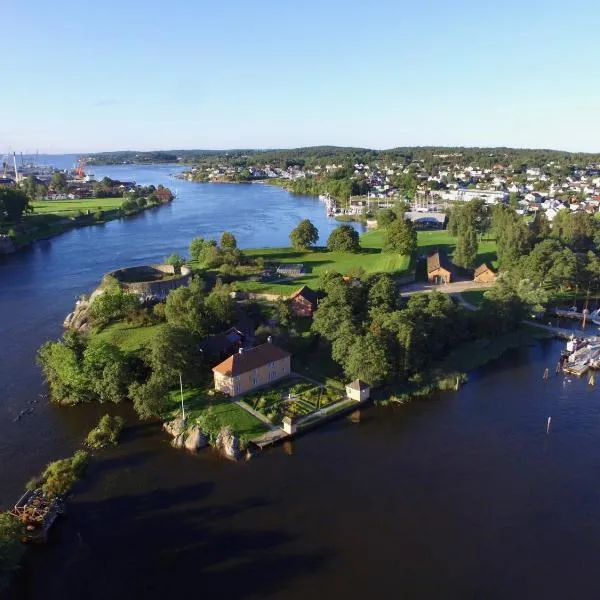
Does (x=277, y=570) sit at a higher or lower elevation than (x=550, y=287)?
lower

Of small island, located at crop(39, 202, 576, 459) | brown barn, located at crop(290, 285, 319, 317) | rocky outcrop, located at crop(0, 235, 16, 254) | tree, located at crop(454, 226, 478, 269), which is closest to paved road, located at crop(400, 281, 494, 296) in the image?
small island, located at crop(39, 202, 576, 459)

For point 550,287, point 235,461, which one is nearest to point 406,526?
point 235,461

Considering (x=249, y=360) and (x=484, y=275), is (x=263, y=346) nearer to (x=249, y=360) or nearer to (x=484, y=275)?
(x=249, y=360)

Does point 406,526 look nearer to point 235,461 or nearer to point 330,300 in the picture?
point 235,461

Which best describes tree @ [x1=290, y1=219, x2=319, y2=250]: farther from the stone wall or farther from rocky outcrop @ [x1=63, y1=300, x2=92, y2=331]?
rocky outcrop @ [x1=63, y1=300, x2=92, y2=331]

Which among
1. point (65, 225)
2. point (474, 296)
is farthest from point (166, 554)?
point (65, 225)

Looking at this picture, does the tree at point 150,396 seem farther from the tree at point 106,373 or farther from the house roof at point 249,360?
the house roof at point 249,360
